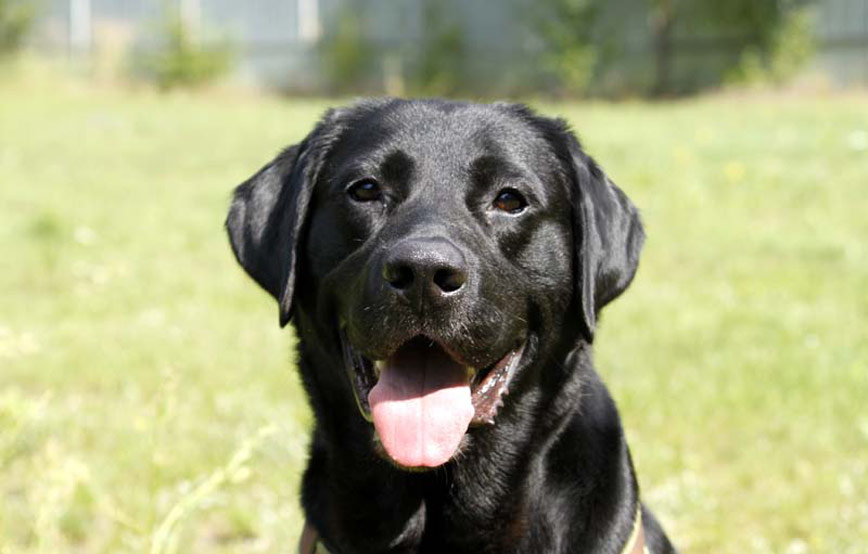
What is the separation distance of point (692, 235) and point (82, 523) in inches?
229

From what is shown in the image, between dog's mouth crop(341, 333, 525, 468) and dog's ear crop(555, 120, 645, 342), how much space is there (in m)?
0.27

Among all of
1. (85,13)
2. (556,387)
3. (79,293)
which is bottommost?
(85,13)

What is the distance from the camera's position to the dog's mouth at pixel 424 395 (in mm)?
2906

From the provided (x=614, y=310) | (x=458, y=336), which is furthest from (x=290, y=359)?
(x=614, y=310)

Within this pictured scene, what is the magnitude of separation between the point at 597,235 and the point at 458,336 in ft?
1.92

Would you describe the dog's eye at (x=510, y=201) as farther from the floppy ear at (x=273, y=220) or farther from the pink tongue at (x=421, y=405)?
the floppy ear at (x=273, y=220)

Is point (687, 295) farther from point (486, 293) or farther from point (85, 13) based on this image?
point (85, 13)

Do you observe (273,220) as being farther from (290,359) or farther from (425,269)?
(290,359)

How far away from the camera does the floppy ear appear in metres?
3.27

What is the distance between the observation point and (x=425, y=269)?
275 cm

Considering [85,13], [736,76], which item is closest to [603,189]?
[736,76]

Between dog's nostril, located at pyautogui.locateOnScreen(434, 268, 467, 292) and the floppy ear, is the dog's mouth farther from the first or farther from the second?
the floppy ear

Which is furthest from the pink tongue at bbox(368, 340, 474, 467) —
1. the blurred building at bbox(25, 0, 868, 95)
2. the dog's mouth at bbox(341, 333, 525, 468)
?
the blurred building at bbox(25, 0, 868, 95)

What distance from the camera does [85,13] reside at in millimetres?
28031
